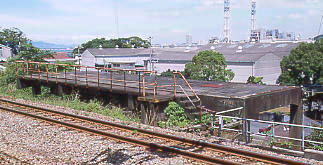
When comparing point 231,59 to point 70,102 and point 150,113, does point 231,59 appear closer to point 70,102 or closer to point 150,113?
point 70,102

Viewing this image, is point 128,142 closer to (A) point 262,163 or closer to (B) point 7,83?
(A) point 262,163

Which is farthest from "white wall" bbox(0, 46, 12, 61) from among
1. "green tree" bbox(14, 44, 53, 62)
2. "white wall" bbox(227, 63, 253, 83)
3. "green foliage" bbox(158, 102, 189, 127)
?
"green foliage" bbox(158, 102, 189, 127)

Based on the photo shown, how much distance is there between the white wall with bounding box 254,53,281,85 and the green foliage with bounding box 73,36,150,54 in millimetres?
51222

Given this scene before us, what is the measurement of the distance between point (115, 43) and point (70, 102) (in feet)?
277

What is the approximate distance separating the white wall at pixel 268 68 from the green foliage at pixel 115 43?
168 feet

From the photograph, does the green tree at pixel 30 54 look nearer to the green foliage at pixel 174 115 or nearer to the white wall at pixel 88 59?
the green foliage at pixel 174 115

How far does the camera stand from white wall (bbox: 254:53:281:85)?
4638 centimetres

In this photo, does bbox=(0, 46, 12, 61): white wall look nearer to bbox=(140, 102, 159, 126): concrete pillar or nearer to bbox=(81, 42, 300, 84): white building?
bbox=(81, 42, 300, 84): white building

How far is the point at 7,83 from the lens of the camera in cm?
2348

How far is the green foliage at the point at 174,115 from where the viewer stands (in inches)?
464

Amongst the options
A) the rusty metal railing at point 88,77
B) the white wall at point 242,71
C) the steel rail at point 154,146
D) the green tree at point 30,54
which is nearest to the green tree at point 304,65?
the white wall at point 242,71

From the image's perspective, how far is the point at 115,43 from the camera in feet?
327

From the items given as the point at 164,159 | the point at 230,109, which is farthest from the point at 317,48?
the point at 164,159

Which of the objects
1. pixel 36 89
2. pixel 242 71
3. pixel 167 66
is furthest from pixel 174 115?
pixel 167 66
